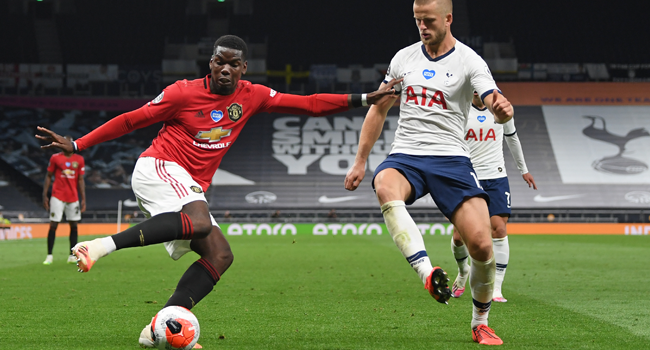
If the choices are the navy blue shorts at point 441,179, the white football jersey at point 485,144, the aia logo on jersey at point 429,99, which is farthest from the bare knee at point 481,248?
the white football jersey at point 485,144

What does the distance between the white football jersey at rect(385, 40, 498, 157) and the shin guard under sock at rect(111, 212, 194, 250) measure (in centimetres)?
158

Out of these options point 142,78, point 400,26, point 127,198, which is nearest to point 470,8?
point 400,26

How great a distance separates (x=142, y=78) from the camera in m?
34.6

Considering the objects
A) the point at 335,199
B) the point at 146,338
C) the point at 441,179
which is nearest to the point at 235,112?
the point at 441,179

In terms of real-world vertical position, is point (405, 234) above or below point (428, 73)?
below

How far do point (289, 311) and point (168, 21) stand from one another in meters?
34.6

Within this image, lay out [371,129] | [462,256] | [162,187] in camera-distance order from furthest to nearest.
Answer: [462,256], [371,129], [162,187]

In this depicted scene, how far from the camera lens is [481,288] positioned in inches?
186

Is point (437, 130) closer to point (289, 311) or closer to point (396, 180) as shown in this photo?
point (396, 180)

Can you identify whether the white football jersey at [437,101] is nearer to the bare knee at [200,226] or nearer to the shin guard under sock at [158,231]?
the bare knee at [200,226]

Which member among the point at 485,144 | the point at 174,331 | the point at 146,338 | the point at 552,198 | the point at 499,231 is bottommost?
the point at 552,198

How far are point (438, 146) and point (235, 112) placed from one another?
1481 mm

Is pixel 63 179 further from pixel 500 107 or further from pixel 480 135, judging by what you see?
pixel 500 107

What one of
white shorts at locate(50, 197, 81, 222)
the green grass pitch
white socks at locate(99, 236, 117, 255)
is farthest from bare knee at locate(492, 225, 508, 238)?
white shorts at locate(50, 197, 81, 222)
